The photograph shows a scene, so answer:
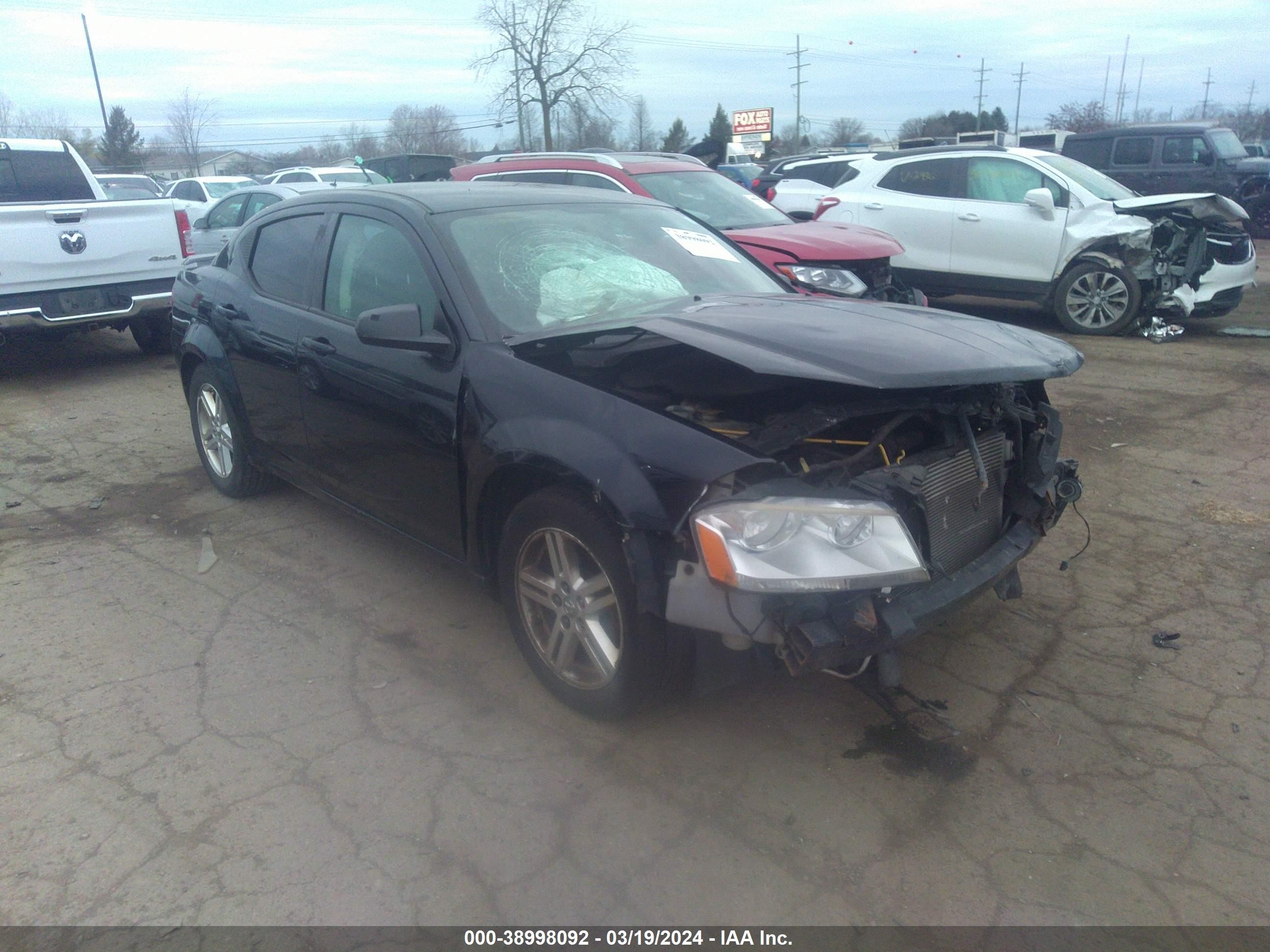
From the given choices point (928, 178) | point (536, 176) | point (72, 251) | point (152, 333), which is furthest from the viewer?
point (928, 178)

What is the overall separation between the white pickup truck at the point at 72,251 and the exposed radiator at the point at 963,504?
6559 millimetres

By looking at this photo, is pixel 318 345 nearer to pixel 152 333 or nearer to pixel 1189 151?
pixel 152 333

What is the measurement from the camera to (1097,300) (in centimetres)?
960

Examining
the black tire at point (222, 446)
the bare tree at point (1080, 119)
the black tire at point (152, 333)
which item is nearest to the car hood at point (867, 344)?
the black tire at point (222, 446)

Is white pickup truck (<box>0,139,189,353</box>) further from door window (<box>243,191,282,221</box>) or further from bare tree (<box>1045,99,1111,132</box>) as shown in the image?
bare tree (<box>1045,99,1111,132</box>)

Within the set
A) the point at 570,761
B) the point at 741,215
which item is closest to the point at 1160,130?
the point at 741,215

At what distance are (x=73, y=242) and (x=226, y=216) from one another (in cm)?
532

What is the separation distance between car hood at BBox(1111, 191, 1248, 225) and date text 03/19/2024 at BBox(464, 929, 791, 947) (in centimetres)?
917

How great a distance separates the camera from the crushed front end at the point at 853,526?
2.62 meters

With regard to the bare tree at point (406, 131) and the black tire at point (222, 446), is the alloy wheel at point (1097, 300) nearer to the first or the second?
the black tire at point (222, 446)

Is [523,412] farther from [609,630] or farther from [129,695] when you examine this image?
[129,695]

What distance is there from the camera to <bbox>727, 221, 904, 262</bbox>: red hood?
24.0 feet

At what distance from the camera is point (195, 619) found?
4.10 metres

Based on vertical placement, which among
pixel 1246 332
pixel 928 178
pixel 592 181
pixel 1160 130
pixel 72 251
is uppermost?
pixel 1160 130
